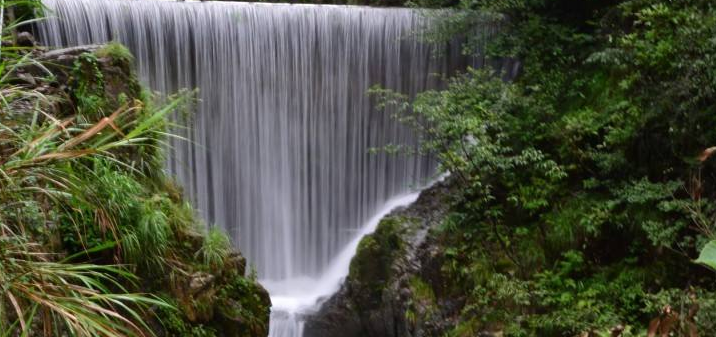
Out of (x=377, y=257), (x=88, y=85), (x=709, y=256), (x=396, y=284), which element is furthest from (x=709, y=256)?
(x=377, y=257)

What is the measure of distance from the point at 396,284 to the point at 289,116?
150 inches

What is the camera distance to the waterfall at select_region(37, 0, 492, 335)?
9.09 metres

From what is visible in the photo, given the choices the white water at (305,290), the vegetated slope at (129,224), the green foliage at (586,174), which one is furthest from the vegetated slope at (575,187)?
the vegetated slope at (129,224)

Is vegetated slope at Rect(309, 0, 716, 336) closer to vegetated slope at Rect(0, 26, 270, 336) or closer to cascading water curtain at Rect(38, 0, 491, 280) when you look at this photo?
cascading water curtain at Rect(38, 0, 491, 280)

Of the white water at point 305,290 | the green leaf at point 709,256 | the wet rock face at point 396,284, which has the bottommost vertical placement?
the white water at point 305,290

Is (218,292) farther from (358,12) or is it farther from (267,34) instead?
(358,12)

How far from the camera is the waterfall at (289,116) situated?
358 inches

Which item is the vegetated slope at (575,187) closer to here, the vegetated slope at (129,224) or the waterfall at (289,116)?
the waterfall at (289,116)

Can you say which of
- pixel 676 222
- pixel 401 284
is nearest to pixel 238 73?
pixel 401 284

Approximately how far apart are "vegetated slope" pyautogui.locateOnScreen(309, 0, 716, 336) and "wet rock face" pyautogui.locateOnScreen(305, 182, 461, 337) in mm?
28

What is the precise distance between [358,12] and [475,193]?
4.44 meters

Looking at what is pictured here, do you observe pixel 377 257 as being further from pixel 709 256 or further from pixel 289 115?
pixel 709 256

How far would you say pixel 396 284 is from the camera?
7457 millimetres

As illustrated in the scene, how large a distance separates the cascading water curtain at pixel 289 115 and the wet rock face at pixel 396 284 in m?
1.07
